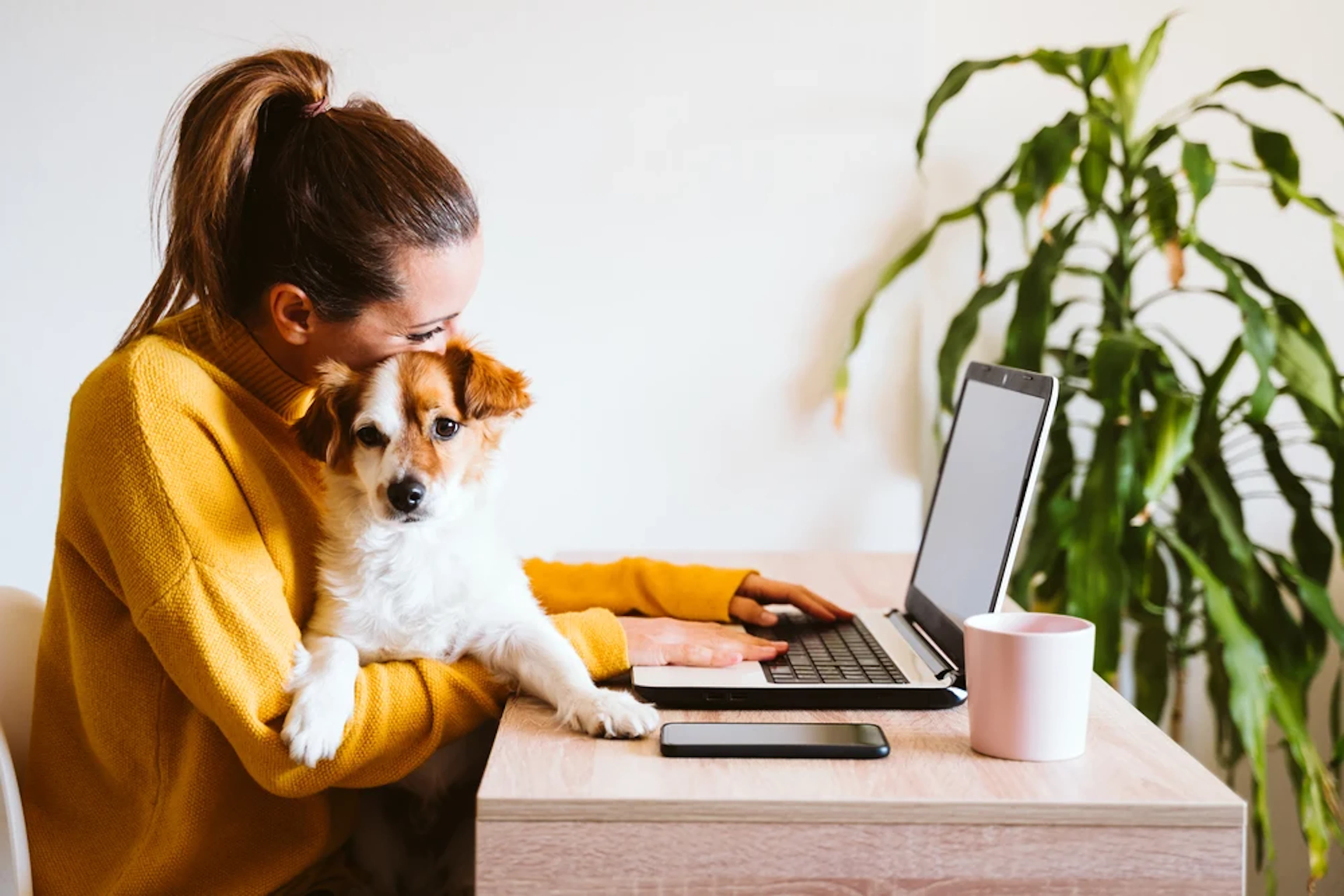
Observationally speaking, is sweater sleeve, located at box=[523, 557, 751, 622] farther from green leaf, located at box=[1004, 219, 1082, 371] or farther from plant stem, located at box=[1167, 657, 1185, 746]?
plant stem, located at box=[1167, 657, 1185, 746]

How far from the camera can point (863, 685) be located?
1.03 metres

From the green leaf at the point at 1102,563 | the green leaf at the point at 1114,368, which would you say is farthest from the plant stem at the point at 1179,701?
the green leaf at the point at 1114,368

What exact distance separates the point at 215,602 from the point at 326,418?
0.26 m

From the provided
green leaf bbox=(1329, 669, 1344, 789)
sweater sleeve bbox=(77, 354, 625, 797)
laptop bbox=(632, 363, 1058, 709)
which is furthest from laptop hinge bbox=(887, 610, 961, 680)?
green leaf bbox=(1329, 669, 1344, 789)

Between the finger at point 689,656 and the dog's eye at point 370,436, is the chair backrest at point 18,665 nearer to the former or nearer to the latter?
the dog's eye at point 370,436

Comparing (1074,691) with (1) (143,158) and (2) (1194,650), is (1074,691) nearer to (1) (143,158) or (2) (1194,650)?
(2) (1194,650)

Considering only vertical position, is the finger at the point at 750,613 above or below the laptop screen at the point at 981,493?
below

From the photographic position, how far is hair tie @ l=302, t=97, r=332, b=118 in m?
1.17

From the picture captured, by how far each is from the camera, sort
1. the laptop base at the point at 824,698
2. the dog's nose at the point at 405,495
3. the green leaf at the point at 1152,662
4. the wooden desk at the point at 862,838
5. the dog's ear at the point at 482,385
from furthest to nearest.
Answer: the green leaf at the point at 1152,662 → the dog's ear at the point at 482,385 → the dog's nose at the point at 405,495 → the laptop base at the point at 824,698 → the wooden desk at the point at 862,838

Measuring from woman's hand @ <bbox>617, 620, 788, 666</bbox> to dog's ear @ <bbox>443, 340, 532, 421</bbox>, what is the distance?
0.87 feet

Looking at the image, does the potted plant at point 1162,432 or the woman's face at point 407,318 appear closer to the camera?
the woman's face at point 407,318

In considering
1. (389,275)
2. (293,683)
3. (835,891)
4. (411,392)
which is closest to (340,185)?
(389,275)

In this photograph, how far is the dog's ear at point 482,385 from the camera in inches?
48.4

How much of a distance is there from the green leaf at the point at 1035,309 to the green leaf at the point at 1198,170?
216 mm
